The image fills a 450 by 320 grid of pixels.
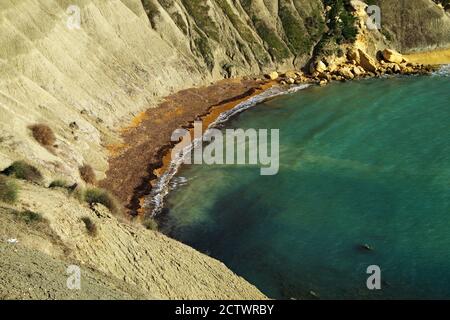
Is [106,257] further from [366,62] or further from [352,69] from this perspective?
[366,62]

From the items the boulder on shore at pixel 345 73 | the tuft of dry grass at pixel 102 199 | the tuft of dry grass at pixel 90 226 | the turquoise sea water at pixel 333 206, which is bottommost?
the turquoise sea water at pixel 333 206

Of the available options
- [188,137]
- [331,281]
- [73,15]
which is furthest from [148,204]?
[73,15]

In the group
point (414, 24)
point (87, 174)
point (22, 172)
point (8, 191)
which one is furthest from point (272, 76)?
point (8, 191)

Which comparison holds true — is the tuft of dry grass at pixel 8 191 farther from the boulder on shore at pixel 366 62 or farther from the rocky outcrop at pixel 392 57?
the rocky outcrop at pixel 392 57

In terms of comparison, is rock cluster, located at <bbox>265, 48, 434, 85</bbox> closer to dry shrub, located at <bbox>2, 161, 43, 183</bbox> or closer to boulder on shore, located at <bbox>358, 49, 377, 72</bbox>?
boulder on shore, located at <bbox>358, 49, 377, 72</bbox>

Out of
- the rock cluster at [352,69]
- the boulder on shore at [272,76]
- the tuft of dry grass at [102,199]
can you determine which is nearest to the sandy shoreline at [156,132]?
the boulder on shore at [272,76]

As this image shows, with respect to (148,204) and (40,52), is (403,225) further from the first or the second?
(40,52)
